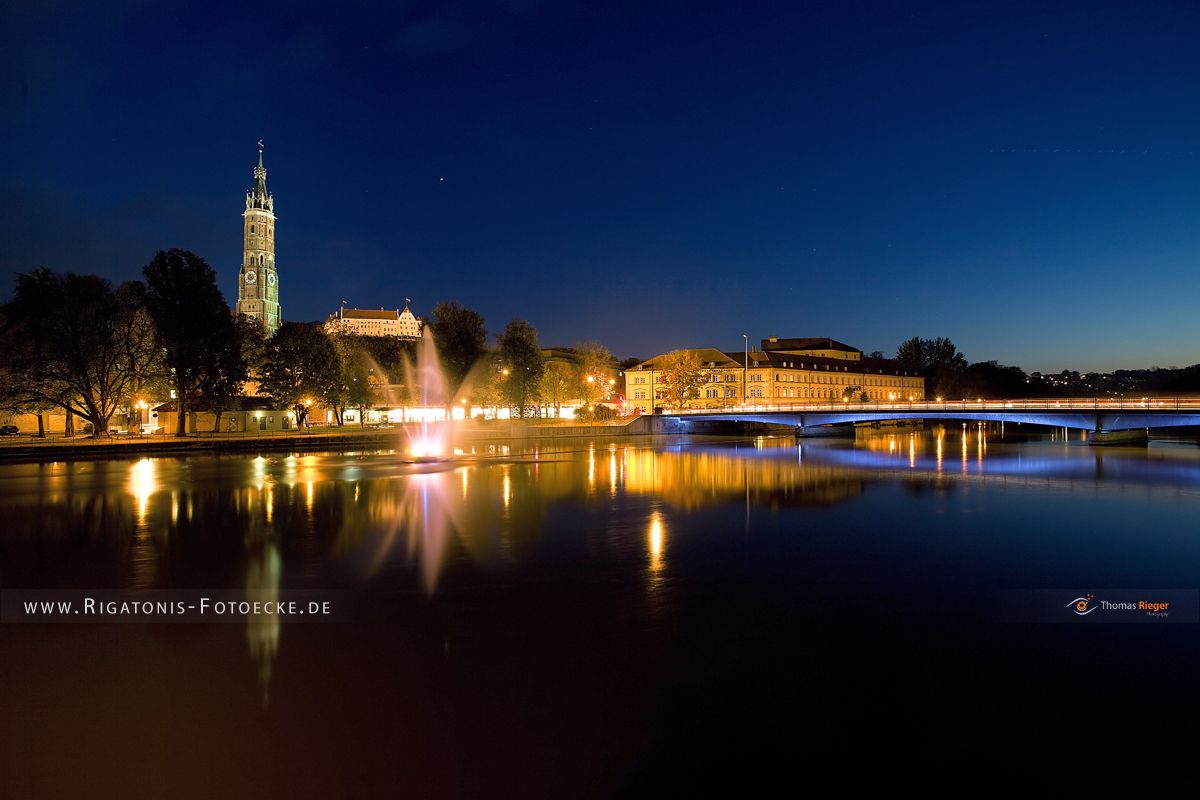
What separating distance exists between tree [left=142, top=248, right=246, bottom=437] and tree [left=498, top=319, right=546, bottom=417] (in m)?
28.6

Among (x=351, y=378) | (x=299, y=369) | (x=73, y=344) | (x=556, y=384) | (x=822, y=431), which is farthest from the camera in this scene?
(x=556, y=384)

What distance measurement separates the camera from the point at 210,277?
206 ft

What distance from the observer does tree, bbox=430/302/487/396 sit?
77250 millimetres

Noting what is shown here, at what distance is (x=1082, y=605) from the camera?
47.2 feet

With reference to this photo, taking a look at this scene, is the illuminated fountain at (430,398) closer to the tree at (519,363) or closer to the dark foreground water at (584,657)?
the tree at (519,363)

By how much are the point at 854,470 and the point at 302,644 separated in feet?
126

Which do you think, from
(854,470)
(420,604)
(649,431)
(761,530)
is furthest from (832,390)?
(420,604)

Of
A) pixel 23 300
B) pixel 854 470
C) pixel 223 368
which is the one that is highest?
pixel 23 300

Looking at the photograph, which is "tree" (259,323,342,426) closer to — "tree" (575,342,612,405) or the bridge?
"tree" (575,342,612,405)

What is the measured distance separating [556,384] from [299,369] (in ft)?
113

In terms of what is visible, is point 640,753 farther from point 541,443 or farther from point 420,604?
point 541,443

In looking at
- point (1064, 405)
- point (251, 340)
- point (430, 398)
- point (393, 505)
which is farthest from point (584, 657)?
point (251, 340)

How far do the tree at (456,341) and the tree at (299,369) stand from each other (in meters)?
11.4

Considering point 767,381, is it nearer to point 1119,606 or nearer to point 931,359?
point 931,359
